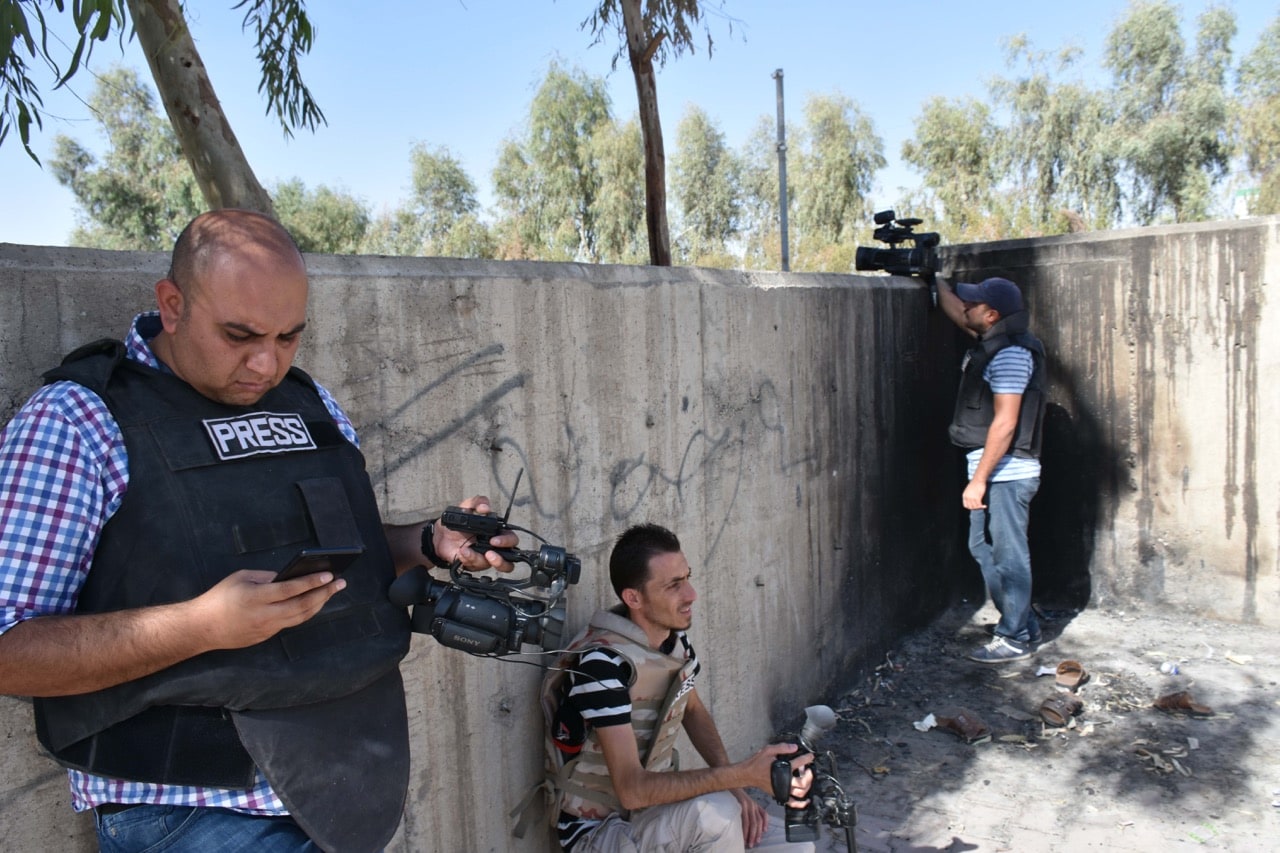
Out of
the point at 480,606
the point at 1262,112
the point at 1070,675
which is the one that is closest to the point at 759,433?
the point at 1070,675

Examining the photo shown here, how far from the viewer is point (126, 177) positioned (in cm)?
2680

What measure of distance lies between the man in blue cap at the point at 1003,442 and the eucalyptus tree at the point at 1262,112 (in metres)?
19.1

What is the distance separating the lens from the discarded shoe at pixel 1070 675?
4.74 meters

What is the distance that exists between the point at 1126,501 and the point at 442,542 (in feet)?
16.4

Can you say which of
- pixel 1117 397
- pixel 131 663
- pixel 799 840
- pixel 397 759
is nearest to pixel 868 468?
pixel 1117 397

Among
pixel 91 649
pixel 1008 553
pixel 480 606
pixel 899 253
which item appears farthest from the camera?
pixel 899 253

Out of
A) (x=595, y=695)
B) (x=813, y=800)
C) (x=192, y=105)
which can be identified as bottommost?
(x=813, y=800)

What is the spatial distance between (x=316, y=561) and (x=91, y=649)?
0.31m

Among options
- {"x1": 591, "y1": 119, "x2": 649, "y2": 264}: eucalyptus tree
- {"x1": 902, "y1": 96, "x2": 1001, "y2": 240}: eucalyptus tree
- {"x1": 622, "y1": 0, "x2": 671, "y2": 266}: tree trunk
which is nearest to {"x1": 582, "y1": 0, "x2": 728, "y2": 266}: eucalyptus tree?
{"x1": 622, "y1": 0, "x2": 671, "y2": 266}: tree trunk

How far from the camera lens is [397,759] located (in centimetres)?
177

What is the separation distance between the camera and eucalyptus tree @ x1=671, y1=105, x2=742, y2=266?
28609 millimetres

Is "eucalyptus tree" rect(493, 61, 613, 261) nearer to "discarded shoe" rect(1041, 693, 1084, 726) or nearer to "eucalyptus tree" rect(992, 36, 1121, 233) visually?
"eucalyptus tree" rect(992, 36, 1121, 233)

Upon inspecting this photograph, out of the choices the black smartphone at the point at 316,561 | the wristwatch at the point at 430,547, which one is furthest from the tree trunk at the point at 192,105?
the black smartphone at the point at 316,561

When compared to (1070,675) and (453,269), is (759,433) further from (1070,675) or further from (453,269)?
(1070,675)
